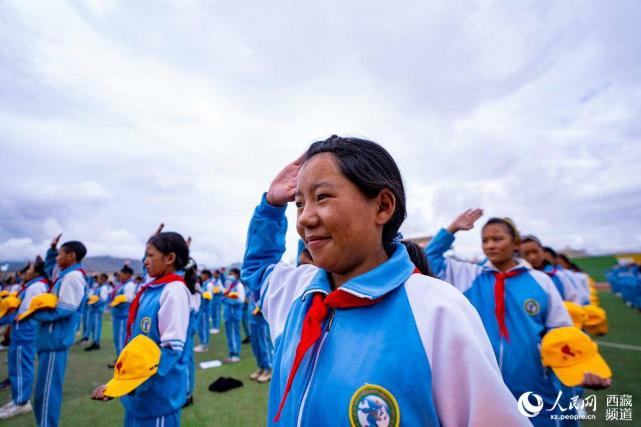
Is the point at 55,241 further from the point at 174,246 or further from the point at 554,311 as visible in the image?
the point at 554,311

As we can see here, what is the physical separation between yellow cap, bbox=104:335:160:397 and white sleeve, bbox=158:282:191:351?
0.86 ft

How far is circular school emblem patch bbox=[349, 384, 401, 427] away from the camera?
2.91ft

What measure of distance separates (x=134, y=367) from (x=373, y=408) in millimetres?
2161

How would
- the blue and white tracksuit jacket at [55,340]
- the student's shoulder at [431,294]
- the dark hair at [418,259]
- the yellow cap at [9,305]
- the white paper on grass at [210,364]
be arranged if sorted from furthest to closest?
the white paper on grass at [210,364] → the yellow cap at [9,305] → the blue and white tracksuit jacket at [55,340] → the dark hair at [418,259] → the student's shoulder at [431,294]

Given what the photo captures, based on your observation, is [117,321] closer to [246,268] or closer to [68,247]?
[68,247]

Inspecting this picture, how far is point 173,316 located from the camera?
2.77 metres

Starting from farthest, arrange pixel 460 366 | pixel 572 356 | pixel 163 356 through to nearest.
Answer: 1. pixel 163 356
2. pixel 572 356
3. pixel 460 366

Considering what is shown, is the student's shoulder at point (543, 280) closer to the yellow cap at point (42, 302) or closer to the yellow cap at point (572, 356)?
the yellow cap at point (572, 356)

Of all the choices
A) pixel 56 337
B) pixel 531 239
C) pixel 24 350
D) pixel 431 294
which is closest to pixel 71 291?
pixel 56 337

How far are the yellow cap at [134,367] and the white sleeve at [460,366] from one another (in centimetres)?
226

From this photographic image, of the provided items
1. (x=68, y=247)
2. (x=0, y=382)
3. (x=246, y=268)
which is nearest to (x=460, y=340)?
(x=246, y=268)

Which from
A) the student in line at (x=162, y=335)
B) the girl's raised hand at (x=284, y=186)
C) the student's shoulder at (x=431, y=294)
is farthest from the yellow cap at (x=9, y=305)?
the student's shoulder at (x=431, y=294)

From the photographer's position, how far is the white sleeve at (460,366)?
2.74 feet

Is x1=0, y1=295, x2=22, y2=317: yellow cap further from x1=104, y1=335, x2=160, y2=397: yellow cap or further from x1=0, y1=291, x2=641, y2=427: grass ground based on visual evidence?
x1=104, y1=335, x2=160, y2=397: yellow cap
